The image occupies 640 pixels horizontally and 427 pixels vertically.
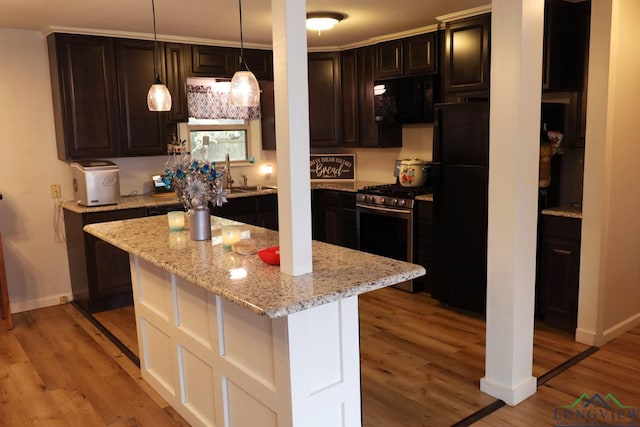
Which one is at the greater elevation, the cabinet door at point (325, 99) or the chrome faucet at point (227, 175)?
the cabinet door at point (325, 99)

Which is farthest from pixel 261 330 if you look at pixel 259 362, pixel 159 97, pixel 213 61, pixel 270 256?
pixel 213 61

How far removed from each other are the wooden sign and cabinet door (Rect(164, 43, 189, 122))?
159 centimetres

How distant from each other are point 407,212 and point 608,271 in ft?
5.29

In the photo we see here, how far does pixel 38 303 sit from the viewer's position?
15.2 feet

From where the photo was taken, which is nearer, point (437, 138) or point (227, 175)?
point (437, 138)

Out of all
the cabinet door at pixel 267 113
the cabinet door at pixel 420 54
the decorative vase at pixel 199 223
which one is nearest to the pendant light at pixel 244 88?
the decorative vase at pixel 199 223

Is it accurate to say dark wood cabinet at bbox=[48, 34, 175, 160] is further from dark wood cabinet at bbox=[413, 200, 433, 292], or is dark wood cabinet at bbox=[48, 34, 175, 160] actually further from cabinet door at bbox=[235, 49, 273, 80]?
dark wood cabinet at bbox=[413, 200, 433, 292]

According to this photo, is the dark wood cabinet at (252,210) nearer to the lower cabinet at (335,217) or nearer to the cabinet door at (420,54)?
the lower cabinet at (335,217)

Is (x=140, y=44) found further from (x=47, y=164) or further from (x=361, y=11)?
(x=361, y=11)

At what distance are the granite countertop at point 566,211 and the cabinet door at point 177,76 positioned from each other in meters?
3.24

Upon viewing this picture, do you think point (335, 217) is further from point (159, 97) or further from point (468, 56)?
point (159, 97)

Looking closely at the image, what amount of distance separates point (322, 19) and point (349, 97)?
5.00ft

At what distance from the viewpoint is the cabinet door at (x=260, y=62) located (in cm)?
527

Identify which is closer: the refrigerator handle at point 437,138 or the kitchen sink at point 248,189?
the refrigerator handle at point 437,138
